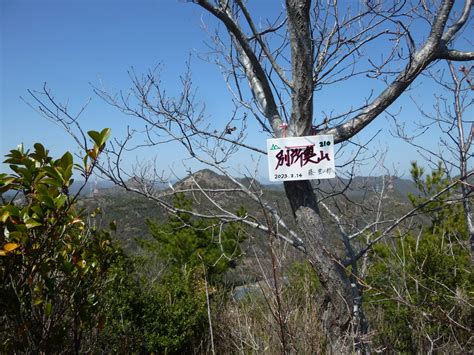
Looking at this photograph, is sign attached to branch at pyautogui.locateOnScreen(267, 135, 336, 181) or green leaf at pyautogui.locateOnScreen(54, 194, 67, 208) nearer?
green leaf at pyautogui.locateOnScreen(54, 194, 67, 208)

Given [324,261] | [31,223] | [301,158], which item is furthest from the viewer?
[324,261]

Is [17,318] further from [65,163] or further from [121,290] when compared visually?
[121,290]

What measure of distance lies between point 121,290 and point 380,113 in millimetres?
2973

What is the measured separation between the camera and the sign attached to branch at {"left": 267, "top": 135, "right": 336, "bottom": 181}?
74.5 inches

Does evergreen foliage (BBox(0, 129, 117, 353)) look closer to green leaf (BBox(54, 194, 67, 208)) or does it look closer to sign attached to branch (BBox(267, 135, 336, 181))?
green leaf (BBox(54, 194, 67, 208))

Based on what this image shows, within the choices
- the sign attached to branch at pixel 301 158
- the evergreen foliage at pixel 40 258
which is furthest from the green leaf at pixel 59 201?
the sign attached to branch at pixel 301 158

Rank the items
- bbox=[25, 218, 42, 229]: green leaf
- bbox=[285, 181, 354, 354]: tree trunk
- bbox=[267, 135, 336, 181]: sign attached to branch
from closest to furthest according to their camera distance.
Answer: bbox=[25, 218, 42, 229]: green leaf
bbox=[267, 135, 336, 181]: sign attached to branch
bbox=[285, 181, 354, 354]: tree trunk

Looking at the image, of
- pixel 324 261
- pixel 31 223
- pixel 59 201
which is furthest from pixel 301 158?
pixel 31 223

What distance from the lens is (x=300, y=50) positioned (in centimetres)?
187

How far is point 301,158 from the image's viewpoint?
192cm

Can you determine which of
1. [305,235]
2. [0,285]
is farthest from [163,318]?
[0,285]

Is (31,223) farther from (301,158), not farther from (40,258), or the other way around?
(301,158)

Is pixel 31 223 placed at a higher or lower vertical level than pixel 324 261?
higher

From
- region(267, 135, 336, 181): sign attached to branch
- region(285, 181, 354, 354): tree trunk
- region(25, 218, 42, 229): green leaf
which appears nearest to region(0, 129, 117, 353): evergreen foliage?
region(25, 218, 42, 229): green leaf
